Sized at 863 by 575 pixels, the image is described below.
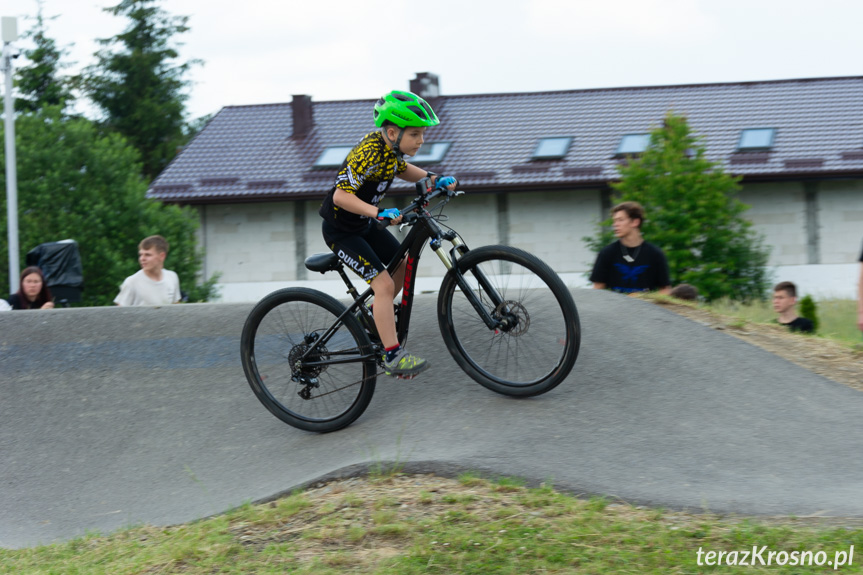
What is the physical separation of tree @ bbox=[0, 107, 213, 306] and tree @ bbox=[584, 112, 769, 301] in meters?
9.69

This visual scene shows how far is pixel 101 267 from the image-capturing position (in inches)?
773

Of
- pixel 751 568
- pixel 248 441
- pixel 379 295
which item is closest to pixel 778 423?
pixel 751 568

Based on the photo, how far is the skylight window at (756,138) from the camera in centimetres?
2653

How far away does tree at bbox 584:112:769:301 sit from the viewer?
55.1ft

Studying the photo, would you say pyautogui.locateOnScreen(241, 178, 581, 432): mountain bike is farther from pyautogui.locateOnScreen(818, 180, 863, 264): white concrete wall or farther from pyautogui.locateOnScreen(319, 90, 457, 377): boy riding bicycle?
pyautogui.locateOnScreen(818, 180, 863, 264): white concrete wall

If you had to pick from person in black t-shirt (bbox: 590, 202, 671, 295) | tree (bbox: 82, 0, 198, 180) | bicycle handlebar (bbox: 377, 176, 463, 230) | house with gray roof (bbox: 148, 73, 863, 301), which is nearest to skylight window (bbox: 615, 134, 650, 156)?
house with gray roof (bbox: 148, 73, 863, 301)

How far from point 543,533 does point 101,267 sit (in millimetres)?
17351

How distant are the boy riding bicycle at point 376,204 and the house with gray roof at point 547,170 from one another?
19.1 metres

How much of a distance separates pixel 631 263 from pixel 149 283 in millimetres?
4568

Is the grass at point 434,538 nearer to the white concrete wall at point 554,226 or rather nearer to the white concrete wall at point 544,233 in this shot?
the white concrete wall at point 544,233

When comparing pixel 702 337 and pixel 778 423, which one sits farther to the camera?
pixel 702 337

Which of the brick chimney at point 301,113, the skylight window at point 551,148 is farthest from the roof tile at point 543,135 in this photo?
the brick chimney at point 301,113

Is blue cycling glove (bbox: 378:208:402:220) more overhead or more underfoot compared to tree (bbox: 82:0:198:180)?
more underfoot

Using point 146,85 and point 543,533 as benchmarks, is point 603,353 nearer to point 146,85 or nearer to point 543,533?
point 543,533
